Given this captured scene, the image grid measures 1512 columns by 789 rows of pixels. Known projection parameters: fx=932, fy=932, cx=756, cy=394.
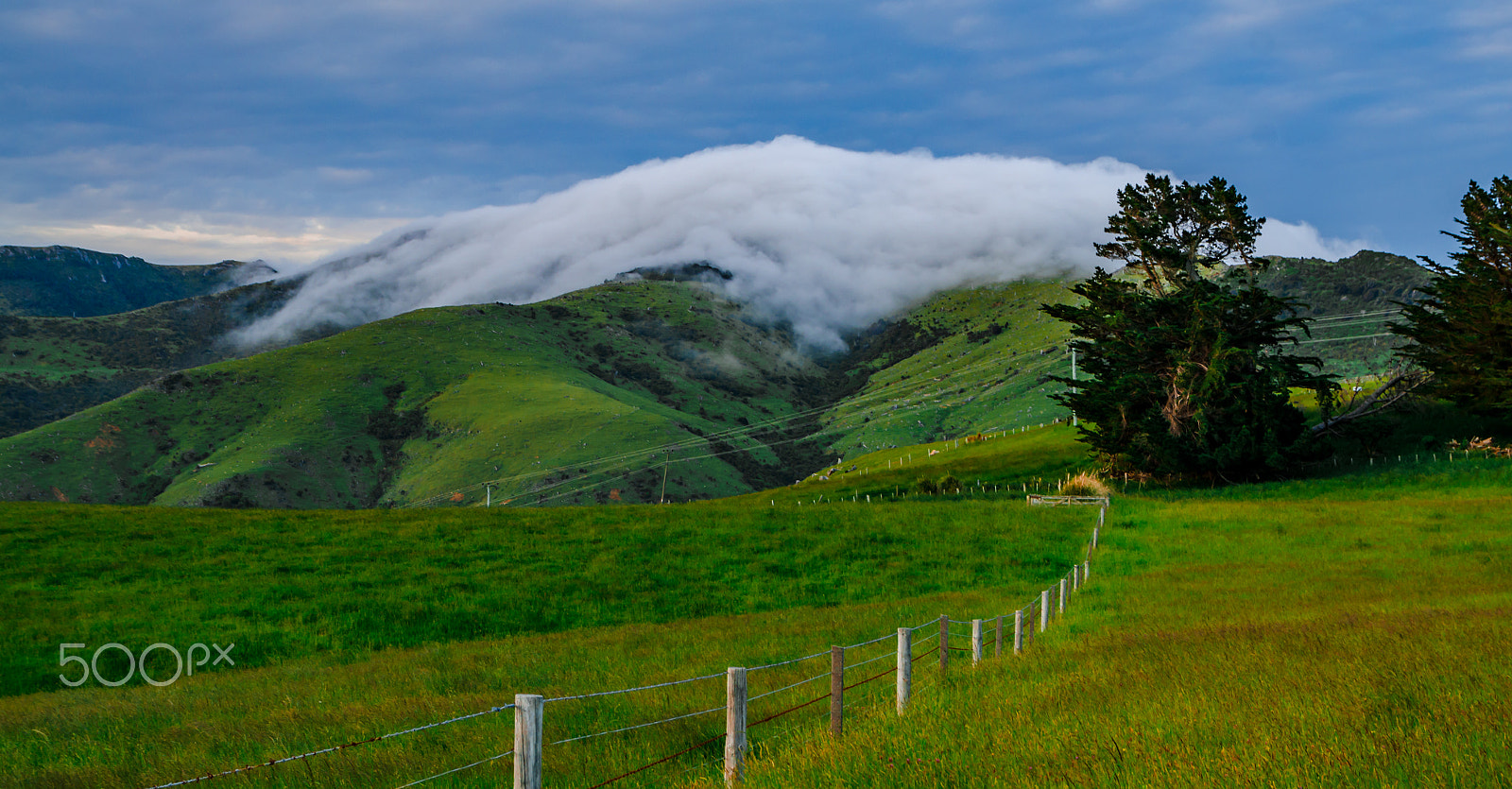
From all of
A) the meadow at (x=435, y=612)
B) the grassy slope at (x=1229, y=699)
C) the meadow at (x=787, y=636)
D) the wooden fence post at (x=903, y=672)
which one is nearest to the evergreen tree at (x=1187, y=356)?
the meadow at (x=787, y=636)

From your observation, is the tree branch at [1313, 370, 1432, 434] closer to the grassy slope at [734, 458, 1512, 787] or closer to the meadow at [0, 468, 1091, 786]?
the meadow at [0, 468, 1091, 786]

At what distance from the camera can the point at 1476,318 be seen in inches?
2231

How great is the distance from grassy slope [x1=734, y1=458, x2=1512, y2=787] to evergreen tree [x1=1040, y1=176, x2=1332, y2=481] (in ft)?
112

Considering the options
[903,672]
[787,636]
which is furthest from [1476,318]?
[903,672]

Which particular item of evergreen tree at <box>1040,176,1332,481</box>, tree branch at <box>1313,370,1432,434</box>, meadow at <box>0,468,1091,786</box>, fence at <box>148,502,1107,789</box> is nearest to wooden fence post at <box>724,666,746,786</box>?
fence at <box>148,502,1107,789</box>

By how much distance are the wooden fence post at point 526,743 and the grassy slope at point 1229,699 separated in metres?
1.97

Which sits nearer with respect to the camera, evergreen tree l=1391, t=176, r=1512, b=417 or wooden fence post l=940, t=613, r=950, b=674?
wooden fence post l=940, t=613, r=950, b=674

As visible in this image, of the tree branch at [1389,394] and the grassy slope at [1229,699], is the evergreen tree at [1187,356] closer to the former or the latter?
the tree branch at [1389,394]

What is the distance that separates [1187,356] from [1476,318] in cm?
1646

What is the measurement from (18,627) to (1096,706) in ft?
93.0

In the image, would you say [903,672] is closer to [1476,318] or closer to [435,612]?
[435,612]

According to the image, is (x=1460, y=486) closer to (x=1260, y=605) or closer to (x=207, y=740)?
(x=1260, y=605)

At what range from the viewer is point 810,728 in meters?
9.98

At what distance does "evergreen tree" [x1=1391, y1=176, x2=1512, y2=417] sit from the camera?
5491 centimetres
